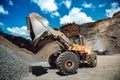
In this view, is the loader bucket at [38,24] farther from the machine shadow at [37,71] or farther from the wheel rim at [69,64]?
the machine shadow at [37,71]

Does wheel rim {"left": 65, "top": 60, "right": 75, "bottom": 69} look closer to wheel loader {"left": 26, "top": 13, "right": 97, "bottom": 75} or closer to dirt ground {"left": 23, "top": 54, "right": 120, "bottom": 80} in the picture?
wheel loader {"left": 26, "top": 13, "right": 97, "bottom": 75}

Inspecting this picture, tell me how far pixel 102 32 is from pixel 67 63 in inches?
1022

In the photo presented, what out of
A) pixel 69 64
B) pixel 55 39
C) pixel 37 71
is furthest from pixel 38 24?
pixel 37 71

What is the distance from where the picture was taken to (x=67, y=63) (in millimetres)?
8664

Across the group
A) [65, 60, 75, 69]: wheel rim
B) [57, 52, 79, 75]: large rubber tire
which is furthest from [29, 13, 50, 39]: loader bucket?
[65, 60, 75, 69]: wheel rim

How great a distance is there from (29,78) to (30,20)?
8.91 ft

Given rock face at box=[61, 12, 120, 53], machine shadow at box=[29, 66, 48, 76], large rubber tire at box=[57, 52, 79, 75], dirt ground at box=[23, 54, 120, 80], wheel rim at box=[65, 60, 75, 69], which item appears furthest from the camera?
rock face at box=[61, 12, 120, 53]

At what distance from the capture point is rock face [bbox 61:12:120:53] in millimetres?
30466

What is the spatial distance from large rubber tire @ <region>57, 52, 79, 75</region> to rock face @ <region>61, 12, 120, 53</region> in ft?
70.1

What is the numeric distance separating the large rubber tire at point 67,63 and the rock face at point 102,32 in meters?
21.4

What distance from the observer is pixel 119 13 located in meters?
34.4

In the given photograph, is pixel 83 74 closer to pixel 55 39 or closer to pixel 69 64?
pixel 69 64

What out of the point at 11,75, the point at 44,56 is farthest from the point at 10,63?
the point at 44,56

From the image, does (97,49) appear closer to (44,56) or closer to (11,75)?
(44,56)
